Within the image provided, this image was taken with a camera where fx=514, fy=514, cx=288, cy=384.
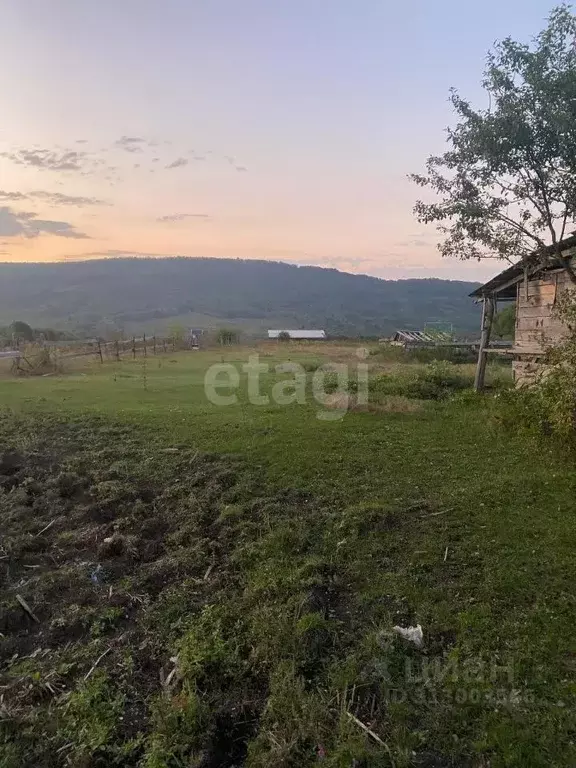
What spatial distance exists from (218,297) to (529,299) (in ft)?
321

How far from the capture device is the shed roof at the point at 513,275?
422 inches

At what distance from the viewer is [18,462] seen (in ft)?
29.0

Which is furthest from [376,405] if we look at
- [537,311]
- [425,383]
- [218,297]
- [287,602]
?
[218,297]

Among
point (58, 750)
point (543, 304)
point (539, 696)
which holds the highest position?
point (543, 304)

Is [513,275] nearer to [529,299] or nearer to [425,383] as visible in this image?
[529,299]

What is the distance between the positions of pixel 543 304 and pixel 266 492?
33.0 feet

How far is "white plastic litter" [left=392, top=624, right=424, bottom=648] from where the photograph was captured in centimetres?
401

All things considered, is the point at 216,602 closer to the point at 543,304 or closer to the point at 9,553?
the point at 9,553

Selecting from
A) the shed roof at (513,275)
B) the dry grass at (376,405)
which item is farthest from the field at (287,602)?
the shed roof at (513,275)

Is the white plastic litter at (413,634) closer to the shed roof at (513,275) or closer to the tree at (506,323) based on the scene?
the shed roof at (513,275)

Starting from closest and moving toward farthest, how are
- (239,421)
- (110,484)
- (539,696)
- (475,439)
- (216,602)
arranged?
1. (539,696)
2. (216,602)
3. (110,484)
4. (475,439)
5. (239,421)

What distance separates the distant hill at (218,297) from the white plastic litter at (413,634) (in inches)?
2768

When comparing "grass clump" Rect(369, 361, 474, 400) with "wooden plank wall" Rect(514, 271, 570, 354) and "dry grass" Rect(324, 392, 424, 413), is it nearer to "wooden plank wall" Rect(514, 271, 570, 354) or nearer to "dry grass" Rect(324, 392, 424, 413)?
"dry grass" Rect(324, 392, 424, 413)

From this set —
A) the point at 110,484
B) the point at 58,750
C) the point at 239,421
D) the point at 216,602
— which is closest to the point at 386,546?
the point at 216,602
